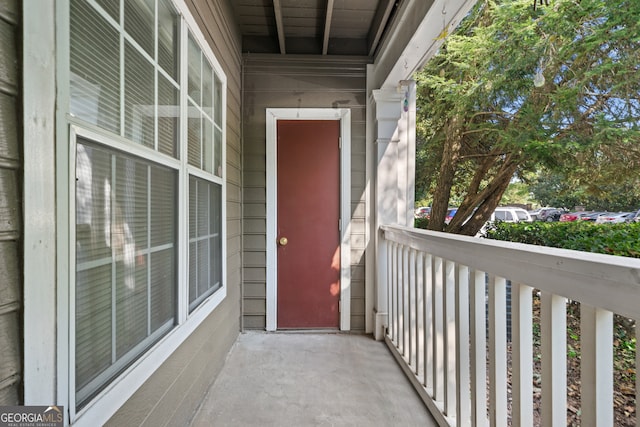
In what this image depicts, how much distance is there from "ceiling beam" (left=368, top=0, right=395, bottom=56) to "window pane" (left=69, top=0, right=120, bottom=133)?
79.3 inches

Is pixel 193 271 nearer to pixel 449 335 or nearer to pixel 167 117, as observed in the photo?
pixel 167 117

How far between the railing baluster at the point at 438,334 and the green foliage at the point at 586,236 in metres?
0.48

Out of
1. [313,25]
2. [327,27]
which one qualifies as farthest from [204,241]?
[313,25]

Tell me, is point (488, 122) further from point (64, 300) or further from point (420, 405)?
point (64, 300)

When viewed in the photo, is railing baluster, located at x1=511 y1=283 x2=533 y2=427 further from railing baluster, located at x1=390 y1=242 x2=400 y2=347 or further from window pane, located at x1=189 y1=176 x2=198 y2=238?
window pane, located at x1=189 y1=176 x2=198 y2=238

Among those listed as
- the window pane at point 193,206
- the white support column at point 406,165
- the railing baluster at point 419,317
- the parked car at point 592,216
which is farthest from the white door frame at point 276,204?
the parked car at point 592,216

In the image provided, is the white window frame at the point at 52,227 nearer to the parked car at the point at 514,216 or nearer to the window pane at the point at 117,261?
the window pane at the point at 117,261

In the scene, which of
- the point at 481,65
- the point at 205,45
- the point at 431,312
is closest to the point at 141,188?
the point at 205,45

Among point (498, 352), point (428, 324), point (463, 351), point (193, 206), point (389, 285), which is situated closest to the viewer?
point (498, 352)

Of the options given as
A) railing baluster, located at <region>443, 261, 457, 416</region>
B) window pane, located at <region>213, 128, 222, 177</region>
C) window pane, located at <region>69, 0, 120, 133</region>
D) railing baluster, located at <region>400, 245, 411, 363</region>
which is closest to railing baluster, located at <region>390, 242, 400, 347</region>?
railing baluster, located at <region>400, 245, 411, 363</region>

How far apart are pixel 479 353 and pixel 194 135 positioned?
5.73 feet

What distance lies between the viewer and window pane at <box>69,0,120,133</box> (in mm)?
832

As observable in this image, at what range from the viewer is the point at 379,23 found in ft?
8.57

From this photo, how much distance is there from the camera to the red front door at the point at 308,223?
120 inches
